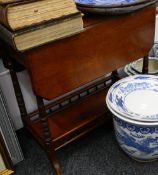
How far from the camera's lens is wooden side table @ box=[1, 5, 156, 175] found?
916mm

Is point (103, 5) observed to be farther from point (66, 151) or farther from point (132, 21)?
point (66, 151)

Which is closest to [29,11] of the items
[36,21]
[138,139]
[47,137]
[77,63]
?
[36,21]

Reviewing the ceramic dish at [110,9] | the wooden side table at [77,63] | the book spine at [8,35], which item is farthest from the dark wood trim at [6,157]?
the ceramic dish at [110,9]

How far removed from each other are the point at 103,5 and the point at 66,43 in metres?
0.20

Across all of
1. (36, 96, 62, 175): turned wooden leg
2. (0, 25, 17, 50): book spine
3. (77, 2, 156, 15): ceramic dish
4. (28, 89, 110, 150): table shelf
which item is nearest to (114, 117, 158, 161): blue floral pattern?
(28, 89, 110, 150): table shelf

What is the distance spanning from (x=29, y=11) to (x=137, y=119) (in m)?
0.57

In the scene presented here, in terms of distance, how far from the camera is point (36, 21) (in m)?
0.81

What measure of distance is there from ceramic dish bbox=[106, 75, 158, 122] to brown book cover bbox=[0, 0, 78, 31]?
454mm

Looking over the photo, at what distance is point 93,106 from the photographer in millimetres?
1427

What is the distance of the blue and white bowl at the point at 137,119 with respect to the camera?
104 cm

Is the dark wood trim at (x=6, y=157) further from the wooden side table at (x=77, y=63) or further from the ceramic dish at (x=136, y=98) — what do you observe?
the ceramic dish at (x=136, y=98)

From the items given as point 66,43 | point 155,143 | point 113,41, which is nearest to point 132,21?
point 113,41

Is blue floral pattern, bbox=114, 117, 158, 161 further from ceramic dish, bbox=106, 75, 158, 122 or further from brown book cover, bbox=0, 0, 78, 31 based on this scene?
brown book cover, bbox=0, 0, 78, 31

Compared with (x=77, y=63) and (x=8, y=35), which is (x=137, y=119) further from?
(x=8, y=35)
